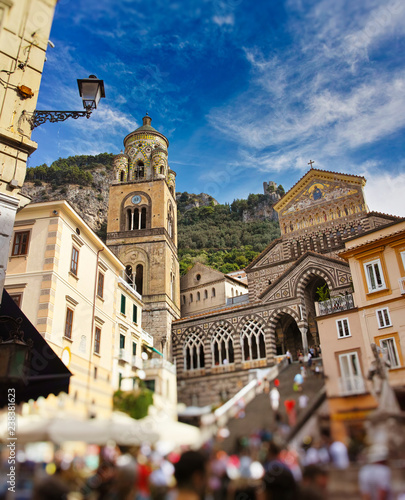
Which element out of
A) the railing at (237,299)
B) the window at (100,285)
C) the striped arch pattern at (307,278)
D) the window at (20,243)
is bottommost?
the window at (100,285)

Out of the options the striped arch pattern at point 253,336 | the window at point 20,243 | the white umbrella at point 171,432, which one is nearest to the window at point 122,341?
the white umbrella at point 171,432

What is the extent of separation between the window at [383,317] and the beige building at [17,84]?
485 inches

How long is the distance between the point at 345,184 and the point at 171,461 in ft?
122

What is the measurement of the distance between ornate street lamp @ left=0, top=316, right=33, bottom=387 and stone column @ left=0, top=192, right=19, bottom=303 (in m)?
1.71

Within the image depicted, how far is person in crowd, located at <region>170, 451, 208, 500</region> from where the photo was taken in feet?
12.7

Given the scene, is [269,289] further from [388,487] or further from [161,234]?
[388,487]

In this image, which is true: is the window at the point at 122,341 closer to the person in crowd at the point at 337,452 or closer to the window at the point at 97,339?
the window at the point at 97,339

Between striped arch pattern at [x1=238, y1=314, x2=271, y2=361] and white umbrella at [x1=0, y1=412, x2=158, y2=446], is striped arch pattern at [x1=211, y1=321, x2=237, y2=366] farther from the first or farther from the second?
white umbrella at [x1=0, y1=412, x2=158, y2=446]


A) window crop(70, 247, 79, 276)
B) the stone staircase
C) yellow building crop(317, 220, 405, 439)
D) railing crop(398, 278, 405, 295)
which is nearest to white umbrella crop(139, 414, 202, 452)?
the stone staircase

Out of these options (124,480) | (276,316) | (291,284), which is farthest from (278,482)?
(291,284)

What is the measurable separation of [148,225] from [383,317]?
31509mm

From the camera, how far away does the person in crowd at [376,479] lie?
365 centimetres

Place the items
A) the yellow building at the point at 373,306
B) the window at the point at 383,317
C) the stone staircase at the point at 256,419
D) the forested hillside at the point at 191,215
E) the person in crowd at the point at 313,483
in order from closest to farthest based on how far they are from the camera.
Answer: the person in crowd at the point at 313,483 → the stone staircase at the point at 256,419 → the yellow building at the point at 373,306 → the window at the point at 383,317 → the forested hillside at the point at 191,215

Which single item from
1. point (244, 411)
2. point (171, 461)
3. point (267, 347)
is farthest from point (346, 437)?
point (267, 347)
